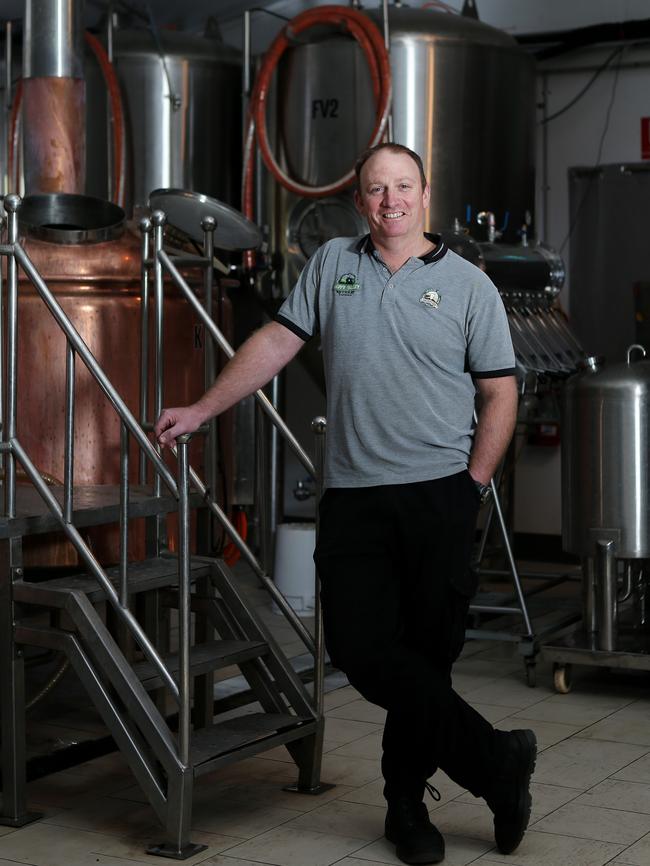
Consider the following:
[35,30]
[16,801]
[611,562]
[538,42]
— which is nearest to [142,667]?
[16,801]

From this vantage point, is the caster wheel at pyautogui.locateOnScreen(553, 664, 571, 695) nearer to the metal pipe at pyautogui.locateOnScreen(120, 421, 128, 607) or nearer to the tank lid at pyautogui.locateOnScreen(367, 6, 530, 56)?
the metal pipe at pyautogui.locateOnScreen(120, 421, 128, 607)

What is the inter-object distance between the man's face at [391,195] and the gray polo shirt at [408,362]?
0.07m

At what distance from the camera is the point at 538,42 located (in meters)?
6.92

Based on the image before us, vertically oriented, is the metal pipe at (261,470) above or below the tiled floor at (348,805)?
above

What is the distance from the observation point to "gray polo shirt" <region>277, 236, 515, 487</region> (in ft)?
9.09

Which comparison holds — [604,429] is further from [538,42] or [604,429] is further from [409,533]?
[538,42]

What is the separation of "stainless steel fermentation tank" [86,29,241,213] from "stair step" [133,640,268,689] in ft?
12.1

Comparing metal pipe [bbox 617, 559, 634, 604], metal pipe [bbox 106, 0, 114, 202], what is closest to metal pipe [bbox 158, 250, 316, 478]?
metal pipe [bbox 617, 559, 634, 604]

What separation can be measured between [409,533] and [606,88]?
4650 mm

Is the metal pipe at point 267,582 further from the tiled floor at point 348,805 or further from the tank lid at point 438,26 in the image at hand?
the tank lid at point 438,26

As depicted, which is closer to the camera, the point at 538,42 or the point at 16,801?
the point at 16,801

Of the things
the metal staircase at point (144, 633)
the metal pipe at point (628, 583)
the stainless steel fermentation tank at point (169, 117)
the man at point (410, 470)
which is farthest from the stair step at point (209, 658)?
the stainless steel fermentation tank at point (169, 117)

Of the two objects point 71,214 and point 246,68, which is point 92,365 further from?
point 246,68

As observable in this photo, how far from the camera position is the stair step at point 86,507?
10.6ft
